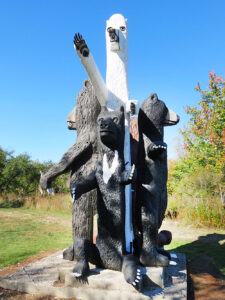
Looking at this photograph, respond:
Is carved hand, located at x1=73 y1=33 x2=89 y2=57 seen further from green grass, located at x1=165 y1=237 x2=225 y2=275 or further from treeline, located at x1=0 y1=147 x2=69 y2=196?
treeline, located at x1=0 y1=147 x2=69 y2=196

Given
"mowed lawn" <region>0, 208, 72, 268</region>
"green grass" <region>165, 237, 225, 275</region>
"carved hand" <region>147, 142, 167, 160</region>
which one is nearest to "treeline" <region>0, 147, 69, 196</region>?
"mowed lawn" <region>0, 208, 72, 268</region>

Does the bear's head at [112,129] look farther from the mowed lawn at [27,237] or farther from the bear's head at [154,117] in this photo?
the mowed lawn at [27,237]

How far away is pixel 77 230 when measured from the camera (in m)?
3.57

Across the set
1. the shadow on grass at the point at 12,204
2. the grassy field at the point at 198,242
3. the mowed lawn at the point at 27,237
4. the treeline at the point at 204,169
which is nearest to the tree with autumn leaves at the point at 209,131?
the treeline at the point at 204,169

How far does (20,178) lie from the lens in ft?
57.7

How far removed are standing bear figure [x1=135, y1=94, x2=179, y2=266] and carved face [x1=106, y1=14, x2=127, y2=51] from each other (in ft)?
3.25

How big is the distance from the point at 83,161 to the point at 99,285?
67.3 inches

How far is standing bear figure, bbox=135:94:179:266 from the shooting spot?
10.4ft

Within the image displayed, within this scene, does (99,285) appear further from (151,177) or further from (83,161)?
(83,161)

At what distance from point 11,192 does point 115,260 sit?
16.1 m

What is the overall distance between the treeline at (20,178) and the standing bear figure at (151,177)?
14296 mm

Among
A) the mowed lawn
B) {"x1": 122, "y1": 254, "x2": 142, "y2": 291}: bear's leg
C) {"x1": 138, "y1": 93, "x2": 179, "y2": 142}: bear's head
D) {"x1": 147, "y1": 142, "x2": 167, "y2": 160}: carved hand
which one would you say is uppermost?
{"x1": 138, "y1": 93, "x2": 179, "y2": 142}: bear's head

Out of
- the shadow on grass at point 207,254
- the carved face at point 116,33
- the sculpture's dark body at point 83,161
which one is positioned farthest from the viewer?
the shadow on grass at point 207,254

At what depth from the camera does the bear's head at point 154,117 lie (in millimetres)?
3586
